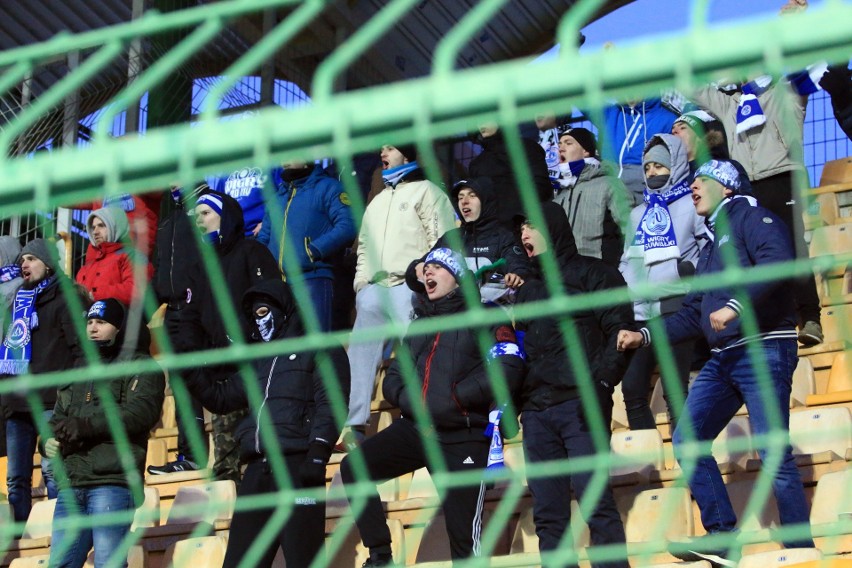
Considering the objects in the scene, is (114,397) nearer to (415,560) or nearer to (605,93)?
(415,560)

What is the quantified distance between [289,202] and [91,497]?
222cm

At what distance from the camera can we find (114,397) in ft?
19.4

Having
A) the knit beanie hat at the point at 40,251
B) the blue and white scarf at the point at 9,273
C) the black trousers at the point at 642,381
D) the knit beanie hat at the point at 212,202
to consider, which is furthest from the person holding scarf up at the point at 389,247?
the blue and white scarf at the point at 9,273

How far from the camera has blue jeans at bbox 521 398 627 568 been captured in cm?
515

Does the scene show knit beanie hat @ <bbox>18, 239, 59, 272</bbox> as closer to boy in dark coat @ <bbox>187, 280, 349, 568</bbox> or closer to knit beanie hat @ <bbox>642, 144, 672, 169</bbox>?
boy in dark coat @ <bbox>187, 280, 349, 568</bbox>

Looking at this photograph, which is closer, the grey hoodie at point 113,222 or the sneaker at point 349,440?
the sneaker at point 349,440

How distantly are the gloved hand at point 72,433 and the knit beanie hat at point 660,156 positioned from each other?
2610mm

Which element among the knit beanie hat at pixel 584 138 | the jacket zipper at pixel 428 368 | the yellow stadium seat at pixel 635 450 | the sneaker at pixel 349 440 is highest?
the knit beanie hat at pixel 584 138

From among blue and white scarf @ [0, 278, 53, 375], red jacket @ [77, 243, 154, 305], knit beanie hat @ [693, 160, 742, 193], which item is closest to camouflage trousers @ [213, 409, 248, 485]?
red jacket @ [77, 243, 154, 305]

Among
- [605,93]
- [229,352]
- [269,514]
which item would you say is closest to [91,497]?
[269,514]

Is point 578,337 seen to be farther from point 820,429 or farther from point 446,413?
point 820,429

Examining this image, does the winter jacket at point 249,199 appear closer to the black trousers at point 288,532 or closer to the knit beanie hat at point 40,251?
the knit beanie hat at point 40,251

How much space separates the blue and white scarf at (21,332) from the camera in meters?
7.24

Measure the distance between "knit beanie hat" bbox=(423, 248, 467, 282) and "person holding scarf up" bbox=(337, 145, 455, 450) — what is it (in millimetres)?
587
